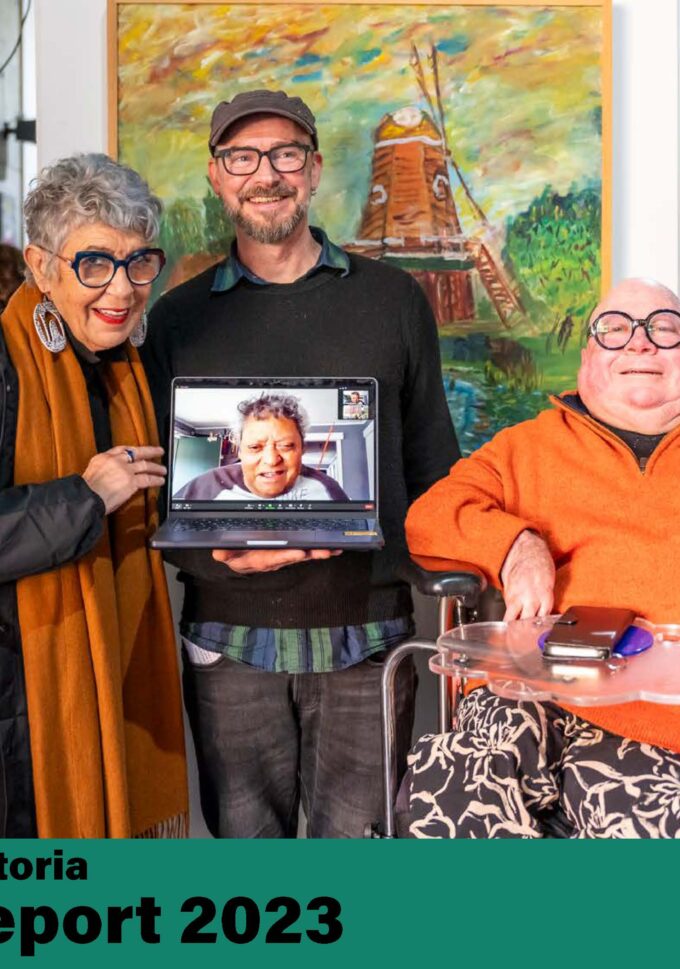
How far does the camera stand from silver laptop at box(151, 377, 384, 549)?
7.15 ft

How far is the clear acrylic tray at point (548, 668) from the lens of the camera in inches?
63.7

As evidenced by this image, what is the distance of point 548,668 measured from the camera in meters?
1.72

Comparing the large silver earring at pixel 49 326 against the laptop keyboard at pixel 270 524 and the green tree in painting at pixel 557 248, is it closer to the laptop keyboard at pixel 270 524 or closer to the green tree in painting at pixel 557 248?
the laptop keyboard at pixel 270 524

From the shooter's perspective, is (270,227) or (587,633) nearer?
(587,633)

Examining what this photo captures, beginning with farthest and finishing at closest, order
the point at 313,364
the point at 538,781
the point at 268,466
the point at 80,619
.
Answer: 1. the point at 313,364
2. the point at 268,466
3. the point at 80,619
4. the point at 538,781

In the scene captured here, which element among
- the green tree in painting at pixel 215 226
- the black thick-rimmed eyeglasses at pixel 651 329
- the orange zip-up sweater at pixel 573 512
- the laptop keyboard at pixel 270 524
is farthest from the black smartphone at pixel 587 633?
the green tree in painting at pixel 215 226

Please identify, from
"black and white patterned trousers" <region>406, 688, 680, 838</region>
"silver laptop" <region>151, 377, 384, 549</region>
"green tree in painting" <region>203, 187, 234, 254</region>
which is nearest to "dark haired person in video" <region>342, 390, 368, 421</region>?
"silver laptop" <region>151, 377, 384, 549</region>

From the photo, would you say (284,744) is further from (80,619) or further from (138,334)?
(138,334)

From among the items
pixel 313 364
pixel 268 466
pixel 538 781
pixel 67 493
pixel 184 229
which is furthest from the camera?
pixel 184 229

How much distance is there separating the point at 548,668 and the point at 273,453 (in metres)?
0.75

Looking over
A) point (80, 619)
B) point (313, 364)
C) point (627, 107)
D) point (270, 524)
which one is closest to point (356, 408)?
point (313, 364)

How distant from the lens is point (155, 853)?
1.80 metres

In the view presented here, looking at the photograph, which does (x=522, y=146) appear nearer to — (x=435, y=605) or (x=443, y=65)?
(x=443, y=65)

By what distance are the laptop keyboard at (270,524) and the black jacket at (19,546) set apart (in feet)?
0.74
